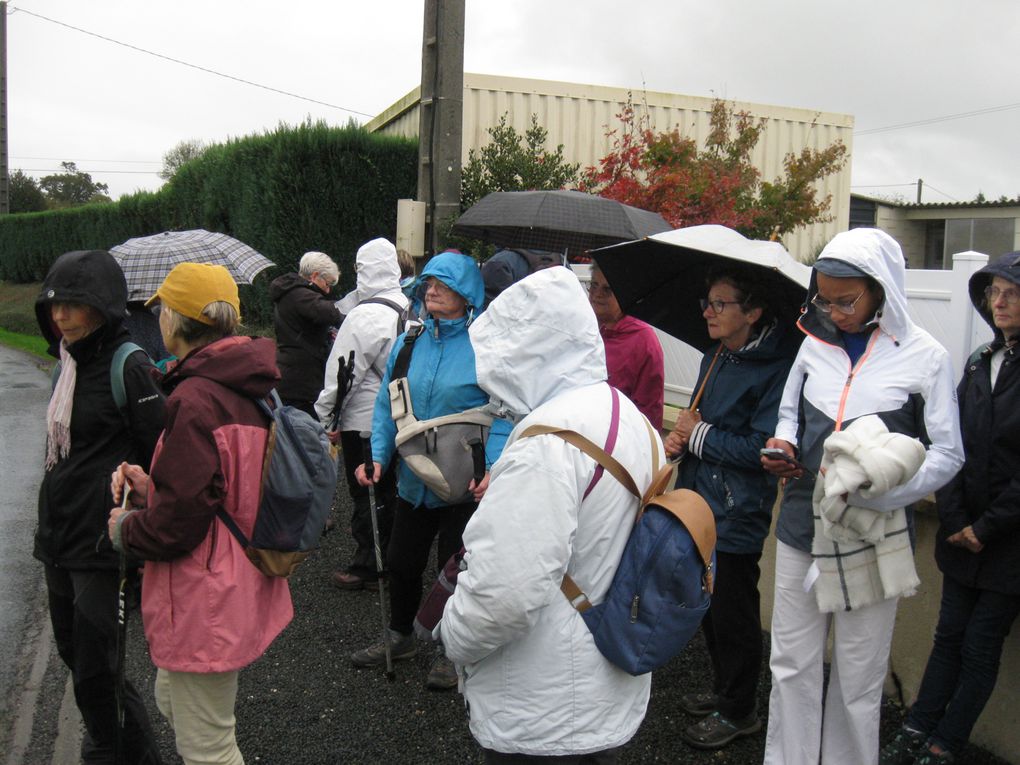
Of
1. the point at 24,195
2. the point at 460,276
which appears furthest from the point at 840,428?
the point at 24,195

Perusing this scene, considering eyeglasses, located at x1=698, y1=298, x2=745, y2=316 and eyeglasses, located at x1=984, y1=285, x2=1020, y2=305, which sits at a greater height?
eyeglasses, located at x1=984, y1=285, x2=1020, y2=305

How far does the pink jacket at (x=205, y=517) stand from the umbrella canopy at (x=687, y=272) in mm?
1820

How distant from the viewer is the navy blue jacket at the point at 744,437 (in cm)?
368

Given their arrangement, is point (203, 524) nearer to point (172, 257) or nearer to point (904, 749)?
point (904, 749)

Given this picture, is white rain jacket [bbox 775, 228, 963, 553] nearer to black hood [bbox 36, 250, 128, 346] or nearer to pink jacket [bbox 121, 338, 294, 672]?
pink jacket [bbox 121, 338, 294, 672]

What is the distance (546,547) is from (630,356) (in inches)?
100

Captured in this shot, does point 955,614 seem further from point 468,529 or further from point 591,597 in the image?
point 468,529

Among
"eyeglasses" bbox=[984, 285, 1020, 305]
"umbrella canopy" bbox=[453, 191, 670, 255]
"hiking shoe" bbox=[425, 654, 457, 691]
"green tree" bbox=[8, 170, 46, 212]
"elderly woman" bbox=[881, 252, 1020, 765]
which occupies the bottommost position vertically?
"hiking shoe" bbox=[425, 654, 457, 691]

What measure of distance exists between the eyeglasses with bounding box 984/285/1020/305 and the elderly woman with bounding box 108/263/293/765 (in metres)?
2.61

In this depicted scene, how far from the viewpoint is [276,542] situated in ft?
9.59

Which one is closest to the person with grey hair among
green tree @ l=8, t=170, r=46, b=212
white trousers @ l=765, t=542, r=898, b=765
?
white trousers @ l=765, t=542, r=898, b=765

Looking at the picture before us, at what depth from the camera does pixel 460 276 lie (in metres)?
4.23

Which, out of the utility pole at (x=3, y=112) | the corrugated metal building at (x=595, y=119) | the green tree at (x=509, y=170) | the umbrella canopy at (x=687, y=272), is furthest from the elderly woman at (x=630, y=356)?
the utility pole at (x=3, y=112)

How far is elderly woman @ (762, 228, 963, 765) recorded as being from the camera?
3.07 meters
